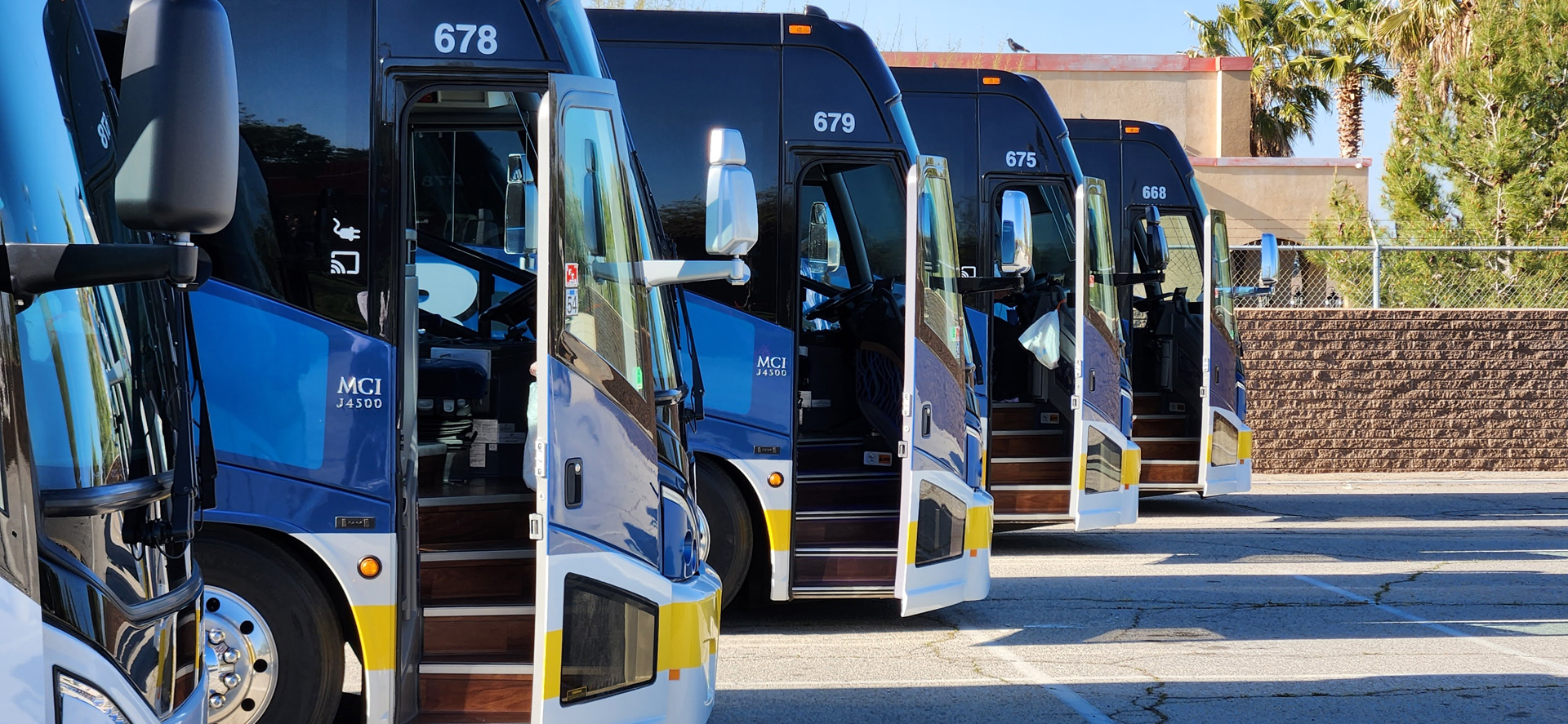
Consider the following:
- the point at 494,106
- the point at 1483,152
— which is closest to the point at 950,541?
the point at 494,106

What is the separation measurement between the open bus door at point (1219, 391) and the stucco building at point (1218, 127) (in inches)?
464

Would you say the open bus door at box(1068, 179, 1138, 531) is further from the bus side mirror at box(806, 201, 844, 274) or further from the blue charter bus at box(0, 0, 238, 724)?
the blue charter bus at box(0, 0, 238, 724)

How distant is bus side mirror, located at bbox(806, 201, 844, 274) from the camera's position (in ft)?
32.0

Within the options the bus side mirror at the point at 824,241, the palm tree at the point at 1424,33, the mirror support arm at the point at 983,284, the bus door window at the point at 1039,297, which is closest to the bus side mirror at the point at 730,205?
the mirror support arm at the point at 983,284

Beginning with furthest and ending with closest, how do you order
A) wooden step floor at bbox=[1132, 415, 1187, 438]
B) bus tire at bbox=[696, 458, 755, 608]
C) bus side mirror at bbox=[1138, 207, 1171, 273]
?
1. wooden step floor at bbox=[1132, 415, 1187, 438]
2. bus side mirror at bbox=[1138, 207, 1171, 273]
3. bus tire at bbox=[696, 458, 755, 608]

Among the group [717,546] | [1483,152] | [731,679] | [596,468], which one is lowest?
[731,679]

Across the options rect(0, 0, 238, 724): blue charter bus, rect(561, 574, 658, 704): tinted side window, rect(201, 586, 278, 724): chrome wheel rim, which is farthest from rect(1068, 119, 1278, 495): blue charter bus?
rect(0, 0, 238, 724): blue charter bus

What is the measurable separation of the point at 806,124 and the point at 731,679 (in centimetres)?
308

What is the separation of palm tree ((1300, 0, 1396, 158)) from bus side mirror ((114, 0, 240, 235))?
31.8 meters

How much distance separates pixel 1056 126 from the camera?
441 inches

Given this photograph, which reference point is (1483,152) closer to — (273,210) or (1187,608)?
(1187,608)

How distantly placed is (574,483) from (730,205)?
1057 mm

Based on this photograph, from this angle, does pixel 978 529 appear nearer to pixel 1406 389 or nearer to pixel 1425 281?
pixel 1406 389

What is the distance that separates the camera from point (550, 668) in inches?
171
